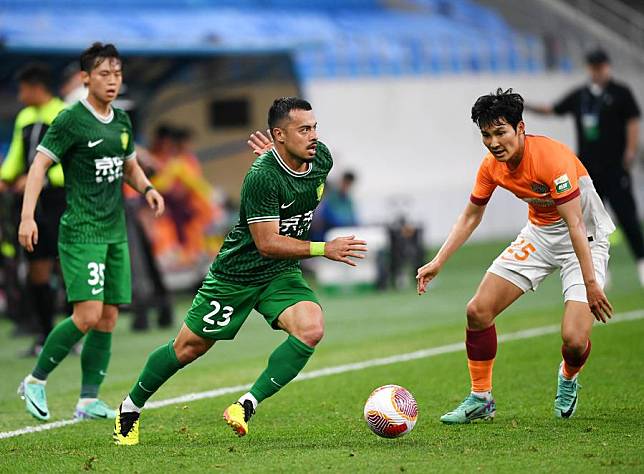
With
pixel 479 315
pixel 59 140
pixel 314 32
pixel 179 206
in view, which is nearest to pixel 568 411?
pixel 479 315

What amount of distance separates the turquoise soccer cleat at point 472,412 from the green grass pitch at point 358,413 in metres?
0.08

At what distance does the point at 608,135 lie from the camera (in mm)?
14484

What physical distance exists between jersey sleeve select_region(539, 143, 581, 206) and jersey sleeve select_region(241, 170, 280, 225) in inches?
62.2

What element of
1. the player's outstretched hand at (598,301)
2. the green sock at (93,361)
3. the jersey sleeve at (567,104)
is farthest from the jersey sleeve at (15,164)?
the jersey sleeve at (567,104)

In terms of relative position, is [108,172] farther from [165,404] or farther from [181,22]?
[181,22]

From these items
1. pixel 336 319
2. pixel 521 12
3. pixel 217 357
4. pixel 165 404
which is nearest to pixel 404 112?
pixel 521 12

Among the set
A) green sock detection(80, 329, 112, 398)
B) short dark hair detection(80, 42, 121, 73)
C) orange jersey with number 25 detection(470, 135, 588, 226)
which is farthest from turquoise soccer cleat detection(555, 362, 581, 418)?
short dark hair detection(80, 42, 121, 73)

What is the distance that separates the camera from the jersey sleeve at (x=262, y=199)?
6934mm

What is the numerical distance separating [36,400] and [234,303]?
1978 millimetres

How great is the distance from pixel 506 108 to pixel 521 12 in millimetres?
25232

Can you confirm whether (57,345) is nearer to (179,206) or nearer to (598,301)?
(598,301)

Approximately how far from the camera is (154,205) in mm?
8656

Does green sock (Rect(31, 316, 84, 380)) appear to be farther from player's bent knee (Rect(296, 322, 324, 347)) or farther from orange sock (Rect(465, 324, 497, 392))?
orange sock (Rect(465, 324, 497, 392))

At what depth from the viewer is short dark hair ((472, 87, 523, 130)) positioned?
23.8ft
